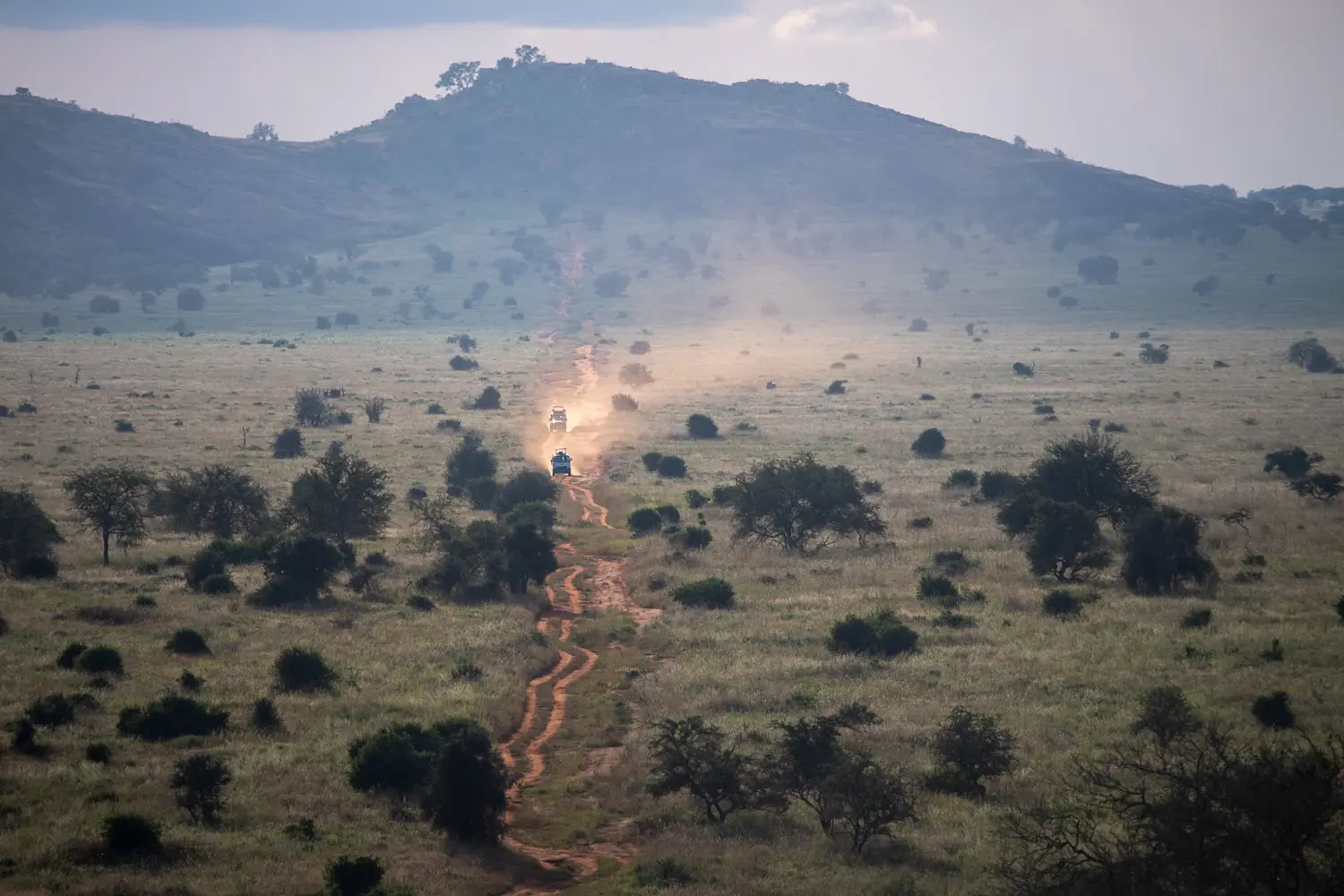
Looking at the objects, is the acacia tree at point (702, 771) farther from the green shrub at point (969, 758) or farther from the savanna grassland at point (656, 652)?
the green shrub at point (969, 758)

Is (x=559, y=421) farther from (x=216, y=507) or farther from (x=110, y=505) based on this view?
(x=110, y=505)

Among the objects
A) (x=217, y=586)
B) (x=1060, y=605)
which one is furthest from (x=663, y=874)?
(x=217, y=586)

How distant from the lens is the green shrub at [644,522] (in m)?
58.8

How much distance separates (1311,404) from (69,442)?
91.2 metres

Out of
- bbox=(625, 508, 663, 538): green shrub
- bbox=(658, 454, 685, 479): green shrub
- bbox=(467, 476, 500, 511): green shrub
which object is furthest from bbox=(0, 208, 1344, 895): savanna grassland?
bbox=(467, 476, 500, 511): green shrub

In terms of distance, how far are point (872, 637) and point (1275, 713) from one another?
11.5 m

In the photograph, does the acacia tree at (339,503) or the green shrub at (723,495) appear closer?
the acacia tree at (339,503)

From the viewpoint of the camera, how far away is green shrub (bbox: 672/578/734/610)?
144ft

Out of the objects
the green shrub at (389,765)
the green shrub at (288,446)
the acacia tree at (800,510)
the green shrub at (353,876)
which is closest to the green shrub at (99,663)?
the green shrub at (389,765)

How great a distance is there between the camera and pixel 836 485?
5603 centimetres

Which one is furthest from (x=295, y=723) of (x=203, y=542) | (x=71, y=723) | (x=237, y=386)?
(x=237, y=386)

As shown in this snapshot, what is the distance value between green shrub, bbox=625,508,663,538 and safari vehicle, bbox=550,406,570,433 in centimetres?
3559

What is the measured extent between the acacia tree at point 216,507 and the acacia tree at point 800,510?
2160 centimetres

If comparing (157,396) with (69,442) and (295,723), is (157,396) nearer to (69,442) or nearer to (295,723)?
(69,442)
